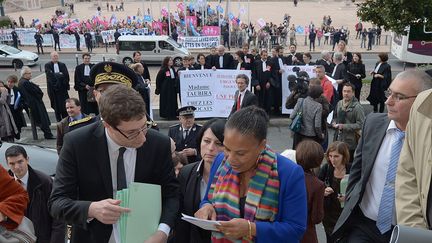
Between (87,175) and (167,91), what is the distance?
9320mm

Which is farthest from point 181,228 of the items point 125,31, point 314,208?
point 125,31

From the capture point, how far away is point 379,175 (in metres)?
3.20

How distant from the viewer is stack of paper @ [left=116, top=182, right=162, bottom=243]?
2.46m

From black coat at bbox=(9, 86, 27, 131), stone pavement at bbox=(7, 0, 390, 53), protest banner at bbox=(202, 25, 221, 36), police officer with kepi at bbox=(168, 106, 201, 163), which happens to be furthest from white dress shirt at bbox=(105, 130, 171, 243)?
stone pavement at bbox=(7, 0, 390, 53)

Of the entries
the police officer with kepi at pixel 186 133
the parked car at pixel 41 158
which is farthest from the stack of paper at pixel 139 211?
the parked car at pixel 41 158

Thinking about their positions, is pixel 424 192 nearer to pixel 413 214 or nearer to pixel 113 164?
pixel 413 214

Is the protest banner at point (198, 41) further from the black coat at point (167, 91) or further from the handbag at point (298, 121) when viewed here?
the handbag at point (298, 121)

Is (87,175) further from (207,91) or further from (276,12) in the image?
(276,12)

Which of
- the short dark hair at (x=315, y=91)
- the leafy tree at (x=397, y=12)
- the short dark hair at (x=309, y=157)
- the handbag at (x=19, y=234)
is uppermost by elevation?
the leafy tree at (x=397, y=12)

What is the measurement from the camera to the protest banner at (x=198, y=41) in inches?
1107

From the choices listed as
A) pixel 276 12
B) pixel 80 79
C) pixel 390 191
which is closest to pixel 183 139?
pixel 390 191

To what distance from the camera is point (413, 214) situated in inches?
93.1

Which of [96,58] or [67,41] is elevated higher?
[67,41]

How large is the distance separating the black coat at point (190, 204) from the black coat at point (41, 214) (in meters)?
1.40
